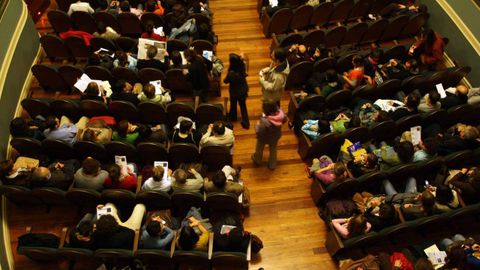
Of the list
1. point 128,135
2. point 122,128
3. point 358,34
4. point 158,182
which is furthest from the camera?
point 358,34

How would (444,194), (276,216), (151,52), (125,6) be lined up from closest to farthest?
1. (444,194)
2. (276,216)
3. (151,52)
4. (125,6)

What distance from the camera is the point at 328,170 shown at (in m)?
4.05

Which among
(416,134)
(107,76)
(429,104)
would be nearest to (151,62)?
(107,76)

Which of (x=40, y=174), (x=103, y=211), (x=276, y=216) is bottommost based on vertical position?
(x=276, y=216)

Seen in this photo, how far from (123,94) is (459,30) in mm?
4655

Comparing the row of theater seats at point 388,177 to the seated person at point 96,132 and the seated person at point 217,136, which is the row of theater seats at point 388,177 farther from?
the seated person at point 96,132

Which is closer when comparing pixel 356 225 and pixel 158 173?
pixel 356 225

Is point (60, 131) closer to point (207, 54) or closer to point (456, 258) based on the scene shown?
point (207, 54)

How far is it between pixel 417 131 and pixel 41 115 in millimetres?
4227

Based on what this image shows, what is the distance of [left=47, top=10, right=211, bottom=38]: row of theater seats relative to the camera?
214 inches

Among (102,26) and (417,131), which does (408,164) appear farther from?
(102,26)

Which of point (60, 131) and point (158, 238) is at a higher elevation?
point (60, 131)

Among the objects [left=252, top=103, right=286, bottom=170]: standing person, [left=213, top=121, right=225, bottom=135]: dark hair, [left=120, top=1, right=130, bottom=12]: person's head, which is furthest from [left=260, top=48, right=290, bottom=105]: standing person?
[left=120, top=1, right=130, bottom=12]: person's head

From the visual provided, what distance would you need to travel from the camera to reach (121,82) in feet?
15.0
